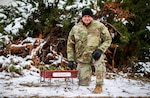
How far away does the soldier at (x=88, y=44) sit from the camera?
6043mm

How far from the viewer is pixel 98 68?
600cm

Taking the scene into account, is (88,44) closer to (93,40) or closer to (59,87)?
(93,40)

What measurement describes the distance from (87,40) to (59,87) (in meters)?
0.95

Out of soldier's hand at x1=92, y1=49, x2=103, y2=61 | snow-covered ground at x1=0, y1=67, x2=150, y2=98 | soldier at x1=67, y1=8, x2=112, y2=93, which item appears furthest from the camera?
soldier at x1=67, y1=8, x2=112, y2=93

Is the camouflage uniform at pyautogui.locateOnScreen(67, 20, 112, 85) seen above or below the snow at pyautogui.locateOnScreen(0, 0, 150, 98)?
above

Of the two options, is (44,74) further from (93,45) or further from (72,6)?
(72,6)

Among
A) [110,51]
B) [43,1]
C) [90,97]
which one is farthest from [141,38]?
[90,97]

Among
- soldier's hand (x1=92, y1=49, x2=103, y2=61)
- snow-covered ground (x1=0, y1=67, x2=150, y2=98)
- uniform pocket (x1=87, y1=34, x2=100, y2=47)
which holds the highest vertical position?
uniform pocket (x1=87, y1=34, x2=100, y2=47)

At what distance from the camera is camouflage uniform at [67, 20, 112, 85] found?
19.9 ft

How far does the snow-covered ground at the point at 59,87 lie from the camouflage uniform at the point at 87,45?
0.92 ft

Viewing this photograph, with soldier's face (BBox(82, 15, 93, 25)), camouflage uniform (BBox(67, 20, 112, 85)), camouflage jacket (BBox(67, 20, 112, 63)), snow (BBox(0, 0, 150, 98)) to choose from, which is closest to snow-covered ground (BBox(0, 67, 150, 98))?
snow (BBox(0, 0, 150, 98))

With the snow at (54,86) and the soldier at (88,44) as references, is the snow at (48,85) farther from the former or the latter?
the soldier at (88,44)

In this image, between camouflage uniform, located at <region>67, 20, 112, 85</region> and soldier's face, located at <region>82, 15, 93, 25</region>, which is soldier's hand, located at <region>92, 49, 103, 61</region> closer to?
camouflage uniform, located at <region>67, 20, 112, 85</region>

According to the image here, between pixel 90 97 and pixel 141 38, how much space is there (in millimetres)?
3999
